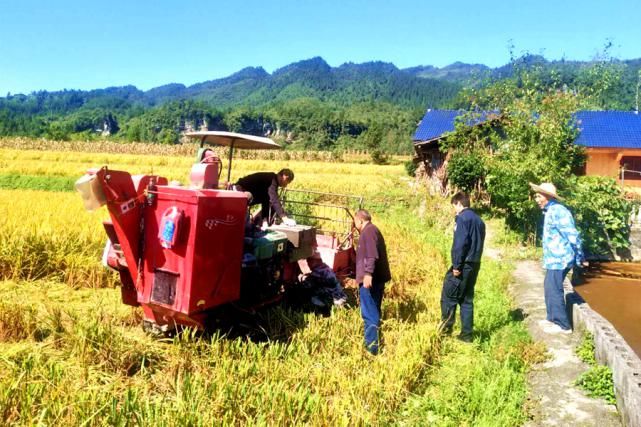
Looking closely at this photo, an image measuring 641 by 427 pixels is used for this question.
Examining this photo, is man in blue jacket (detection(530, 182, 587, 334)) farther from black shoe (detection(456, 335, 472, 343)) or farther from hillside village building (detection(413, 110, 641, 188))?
hillside village building (detection(413, 110, 641, 188))

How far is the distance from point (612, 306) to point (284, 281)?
552 cm

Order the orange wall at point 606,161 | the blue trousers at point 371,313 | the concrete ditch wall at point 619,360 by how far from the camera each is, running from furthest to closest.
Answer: the orange wall at point 606,161
the blue trousers at point 371,313
the concrete ditch wall at point 619,360

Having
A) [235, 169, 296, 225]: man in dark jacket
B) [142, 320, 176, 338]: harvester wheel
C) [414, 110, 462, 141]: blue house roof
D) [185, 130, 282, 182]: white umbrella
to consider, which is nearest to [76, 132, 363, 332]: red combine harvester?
[142, 320, 176, 338]: harvester wheel

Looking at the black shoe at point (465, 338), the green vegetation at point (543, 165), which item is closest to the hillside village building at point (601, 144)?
the green vegetation at point (543, 165)

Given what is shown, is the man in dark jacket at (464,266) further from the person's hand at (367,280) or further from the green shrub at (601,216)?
the green shrub at (601,216)

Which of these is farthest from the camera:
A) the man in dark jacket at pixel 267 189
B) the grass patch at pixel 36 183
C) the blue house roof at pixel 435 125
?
the blue house roof at pixel 435 125

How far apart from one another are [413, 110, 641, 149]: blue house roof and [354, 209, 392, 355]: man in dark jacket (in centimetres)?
1605

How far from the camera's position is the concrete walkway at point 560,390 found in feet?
12.5

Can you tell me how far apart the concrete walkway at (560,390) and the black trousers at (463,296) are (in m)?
0.84

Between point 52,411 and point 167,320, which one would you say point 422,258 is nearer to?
point 167,320

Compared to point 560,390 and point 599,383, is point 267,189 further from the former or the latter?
point 599,383

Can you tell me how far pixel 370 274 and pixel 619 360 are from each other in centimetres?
228

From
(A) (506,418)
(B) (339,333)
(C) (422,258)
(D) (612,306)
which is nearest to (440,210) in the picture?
(C) (422,258)

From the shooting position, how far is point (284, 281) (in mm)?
5910
